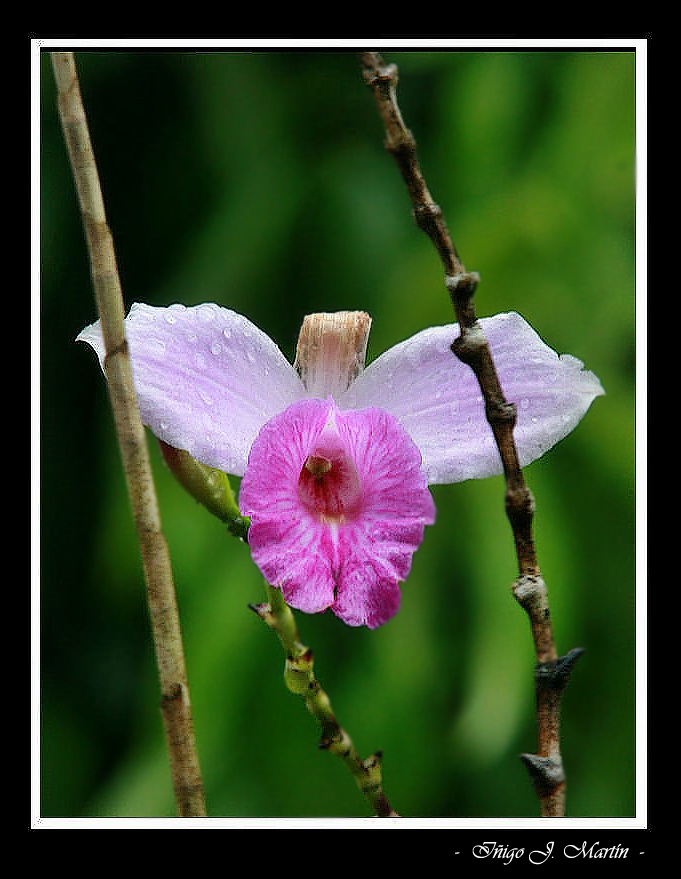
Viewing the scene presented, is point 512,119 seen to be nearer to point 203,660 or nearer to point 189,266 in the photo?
point 189,266

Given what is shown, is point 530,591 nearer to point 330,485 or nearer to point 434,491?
point 330,485

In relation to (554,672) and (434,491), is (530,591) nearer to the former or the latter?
(554,672)

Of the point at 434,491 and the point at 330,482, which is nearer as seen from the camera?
the point at 330,482

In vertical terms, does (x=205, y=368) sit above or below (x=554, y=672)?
above

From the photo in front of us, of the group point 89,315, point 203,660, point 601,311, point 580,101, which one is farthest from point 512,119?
point 203,660

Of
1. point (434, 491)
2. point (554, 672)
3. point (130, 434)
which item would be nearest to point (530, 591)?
point (554, 672)

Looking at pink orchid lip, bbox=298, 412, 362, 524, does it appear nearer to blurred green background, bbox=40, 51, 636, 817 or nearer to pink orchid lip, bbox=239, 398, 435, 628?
pink orchid lip, bbox=239, 398, 435, 628
